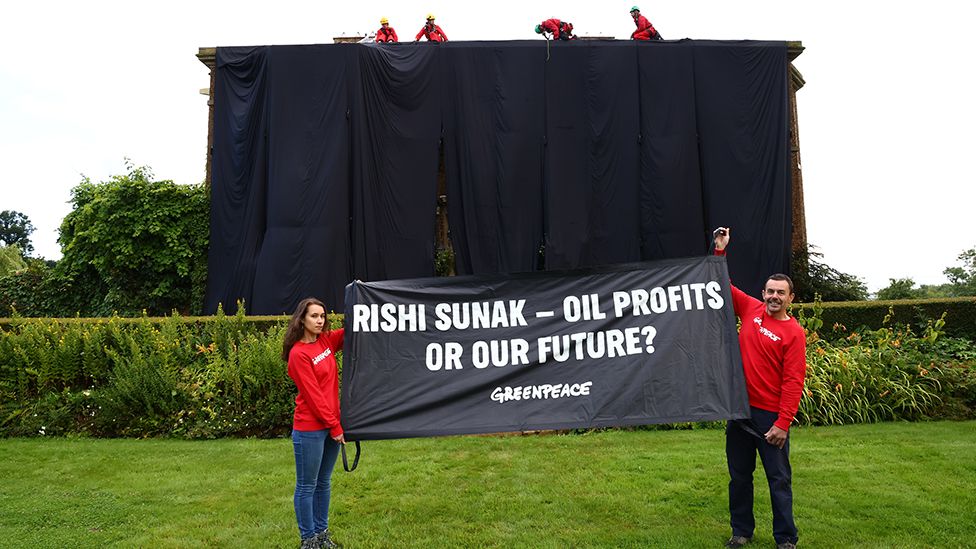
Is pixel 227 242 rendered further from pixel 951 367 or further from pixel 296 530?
pixel 951 367

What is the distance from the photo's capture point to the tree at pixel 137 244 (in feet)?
54.3

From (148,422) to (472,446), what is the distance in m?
4.11

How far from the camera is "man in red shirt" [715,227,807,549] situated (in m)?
3.95

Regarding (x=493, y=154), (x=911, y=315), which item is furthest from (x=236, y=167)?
(x=911, y=315)

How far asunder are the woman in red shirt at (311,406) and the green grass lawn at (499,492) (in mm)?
636

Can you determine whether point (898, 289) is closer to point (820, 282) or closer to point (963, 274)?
point (820, 282)

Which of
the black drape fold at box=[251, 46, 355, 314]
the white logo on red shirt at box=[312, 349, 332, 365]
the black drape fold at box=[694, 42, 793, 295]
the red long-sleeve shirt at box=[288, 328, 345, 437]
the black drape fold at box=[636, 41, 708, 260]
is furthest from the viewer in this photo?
the black drape fold at box=[694, 42, 793, 295]

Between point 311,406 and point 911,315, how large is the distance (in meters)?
11.0

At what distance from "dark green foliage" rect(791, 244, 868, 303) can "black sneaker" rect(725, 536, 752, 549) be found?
13593 mm

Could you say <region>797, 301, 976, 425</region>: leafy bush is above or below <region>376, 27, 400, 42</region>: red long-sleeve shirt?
below

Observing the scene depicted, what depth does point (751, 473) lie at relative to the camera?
4.28 meters

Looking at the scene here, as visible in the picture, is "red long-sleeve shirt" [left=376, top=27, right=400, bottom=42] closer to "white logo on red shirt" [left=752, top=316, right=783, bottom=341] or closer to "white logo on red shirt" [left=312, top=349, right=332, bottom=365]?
"white logo on red shirt" [left=312, top=349, right=332, bottom=365]

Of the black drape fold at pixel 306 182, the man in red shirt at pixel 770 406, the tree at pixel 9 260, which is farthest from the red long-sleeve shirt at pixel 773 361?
the tree at pixel 9 260

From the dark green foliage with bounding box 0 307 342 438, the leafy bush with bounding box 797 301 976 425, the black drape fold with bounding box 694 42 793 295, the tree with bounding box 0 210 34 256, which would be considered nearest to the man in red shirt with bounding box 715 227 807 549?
the leafy bush with bounding box 797 301 976 425
